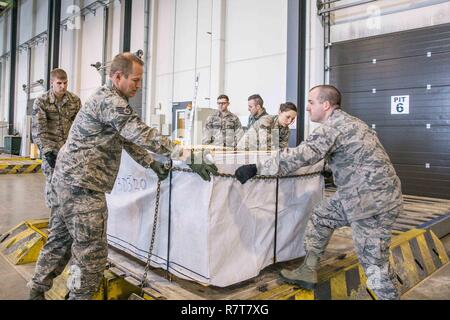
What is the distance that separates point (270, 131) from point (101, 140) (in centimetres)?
289

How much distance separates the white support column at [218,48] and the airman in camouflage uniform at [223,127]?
106 inches

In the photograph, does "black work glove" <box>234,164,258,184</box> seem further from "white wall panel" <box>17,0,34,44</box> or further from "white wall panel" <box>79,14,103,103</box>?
"white wall panel" <box>17,0,34,44</box>

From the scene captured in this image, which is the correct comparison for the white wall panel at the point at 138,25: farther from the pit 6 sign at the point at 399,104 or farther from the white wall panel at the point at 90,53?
the pit 6 sign at the point at 399,104

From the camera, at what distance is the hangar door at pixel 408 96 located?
238 inches

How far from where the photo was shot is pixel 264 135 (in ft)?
15.1

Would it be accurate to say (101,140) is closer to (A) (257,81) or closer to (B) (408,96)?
(B) (408,96)

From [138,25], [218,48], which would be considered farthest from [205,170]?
[138,25]

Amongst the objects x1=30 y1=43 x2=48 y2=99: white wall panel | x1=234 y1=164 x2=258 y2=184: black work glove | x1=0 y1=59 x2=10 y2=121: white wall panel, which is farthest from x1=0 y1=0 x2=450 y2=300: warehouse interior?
x1=0 y1=59 x2=10 y2=121: white wall panel

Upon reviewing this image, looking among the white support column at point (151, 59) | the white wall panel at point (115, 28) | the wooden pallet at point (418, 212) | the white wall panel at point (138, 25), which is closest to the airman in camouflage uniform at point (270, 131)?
the wooden pallet at point (418, 212)

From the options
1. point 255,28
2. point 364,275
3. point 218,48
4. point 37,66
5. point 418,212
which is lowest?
point 364,275

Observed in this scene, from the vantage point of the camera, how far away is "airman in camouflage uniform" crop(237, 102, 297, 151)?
14.3 ft
